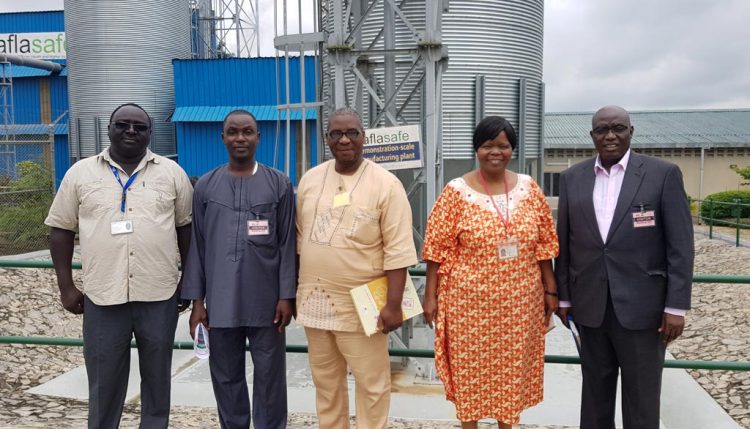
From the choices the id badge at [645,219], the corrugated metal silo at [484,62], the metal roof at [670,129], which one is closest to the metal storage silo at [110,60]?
the metal roof at [670,129]

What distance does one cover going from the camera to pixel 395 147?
6.50 m

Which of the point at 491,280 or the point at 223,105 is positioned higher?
the point at 223,105

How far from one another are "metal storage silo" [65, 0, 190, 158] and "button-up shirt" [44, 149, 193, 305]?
58.4 ft

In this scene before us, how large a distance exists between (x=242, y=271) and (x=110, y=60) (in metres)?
19.1

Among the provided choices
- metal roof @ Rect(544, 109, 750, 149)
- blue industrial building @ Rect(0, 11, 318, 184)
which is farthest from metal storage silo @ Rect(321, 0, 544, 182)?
metal roof @ Rect(544, 109, 750, 149)

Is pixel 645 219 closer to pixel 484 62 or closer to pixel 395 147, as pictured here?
pixel 395 147

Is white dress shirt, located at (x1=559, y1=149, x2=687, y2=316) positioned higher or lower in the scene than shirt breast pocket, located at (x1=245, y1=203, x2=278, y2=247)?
higher

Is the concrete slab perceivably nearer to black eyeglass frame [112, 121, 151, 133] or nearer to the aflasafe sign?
black eyeglass frame [112, 121, 151, 133]

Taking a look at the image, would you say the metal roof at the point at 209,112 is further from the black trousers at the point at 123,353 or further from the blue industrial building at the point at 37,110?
the black trousers at the point at 123,353

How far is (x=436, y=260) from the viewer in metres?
2.87

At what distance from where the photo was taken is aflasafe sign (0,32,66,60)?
24.1 metres

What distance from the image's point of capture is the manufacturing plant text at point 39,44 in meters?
24.1

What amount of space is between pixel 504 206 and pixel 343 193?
0.73 metres


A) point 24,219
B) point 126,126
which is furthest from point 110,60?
point 126,126
